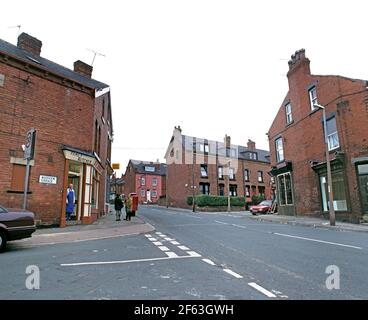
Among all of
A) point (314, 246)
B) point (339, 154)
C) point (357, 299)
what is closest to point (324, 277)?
point (357, 299)

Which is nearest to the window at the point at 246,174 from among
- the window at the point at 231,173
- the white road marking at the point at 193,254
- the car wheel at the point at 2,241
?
the window at the point at 231,173

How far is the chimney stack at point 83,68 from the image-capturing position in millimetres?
20906

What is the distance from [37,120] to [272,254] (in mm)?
12496

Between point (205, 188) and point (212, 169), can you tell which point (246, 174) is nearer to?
point (212, 169)

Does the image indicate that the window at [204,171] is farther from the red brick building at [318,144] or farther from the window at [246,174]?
the red brick building at [318,144]

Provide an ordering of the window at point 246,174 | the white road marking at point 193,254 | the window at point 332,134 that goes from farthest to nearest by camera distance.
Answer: the window at point 246,174, the window at point 332,134, the white road marking at point 193,254

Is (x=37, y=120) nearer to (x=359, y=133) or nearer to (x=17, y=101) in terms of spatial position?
(x=17, y=101)

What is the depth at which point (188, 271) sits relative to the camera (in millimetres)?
5941

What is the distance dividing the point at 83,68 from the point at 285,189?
66.1 feet

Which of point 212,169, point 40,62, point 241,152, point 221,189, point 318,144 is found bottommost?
point 221,189

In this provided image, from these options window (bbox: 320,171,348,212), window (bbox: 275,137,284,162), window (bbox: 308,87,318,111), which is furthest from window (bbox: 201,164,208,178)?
window (bbox: 320,171,348,212)

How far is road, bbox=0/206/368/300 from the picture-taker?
453 centimetres

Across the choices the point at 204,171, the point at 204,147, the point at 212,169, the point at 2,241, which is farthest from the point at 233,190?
the point at 2,241

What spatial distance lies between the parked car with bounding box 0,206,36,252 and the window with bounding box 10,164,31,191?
465 cm
